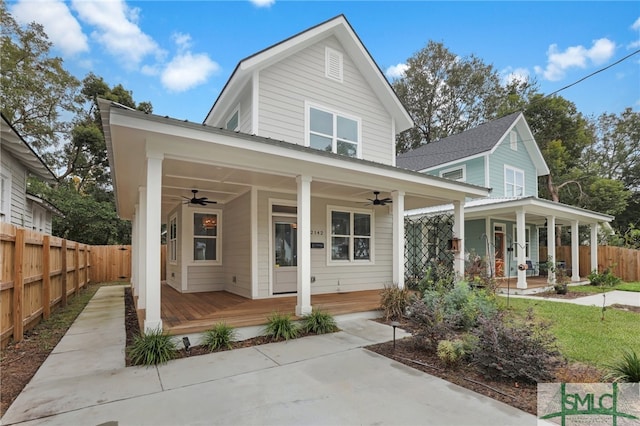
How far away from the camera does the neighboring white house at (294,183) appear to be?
19.7ft

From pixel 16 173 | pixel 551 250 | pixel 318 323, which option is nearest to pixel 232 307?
pixel 318 323

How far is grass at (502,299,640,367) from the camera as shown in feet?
14.9

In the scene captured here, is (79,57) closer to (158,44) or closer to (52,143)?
(52,143)

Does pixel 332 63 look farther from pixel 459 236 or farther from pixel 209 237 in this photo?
pixel 209 237

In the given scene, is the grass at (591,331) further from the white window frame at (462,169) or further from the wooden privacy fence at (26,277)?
the white window frame at (462,169)

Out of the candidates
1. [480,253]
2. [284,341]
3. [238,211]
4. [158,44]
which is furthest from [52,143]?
[480,253]

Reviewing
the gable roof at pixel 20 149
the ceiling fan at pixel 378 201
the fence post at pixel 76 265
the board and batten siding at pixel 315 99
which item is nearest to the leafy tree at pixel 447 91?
the board and batten siding at pixel 315 99

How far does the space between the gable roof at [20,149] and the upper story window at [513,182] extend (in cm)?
1665

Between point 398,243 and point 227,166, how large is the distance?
4.10 metres

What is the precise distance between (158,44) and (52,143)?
1254 cm

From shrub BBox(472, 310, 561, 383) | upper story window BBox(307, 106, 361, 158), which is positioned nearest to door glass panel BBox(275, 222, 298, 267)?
upper story window BBox(307, 106, 361, 158)

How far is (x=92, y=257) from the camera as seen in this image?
15.6 meters

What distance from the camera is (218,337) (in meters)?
4.90

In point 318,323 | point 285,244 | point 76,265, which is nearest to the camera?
point 318,323
